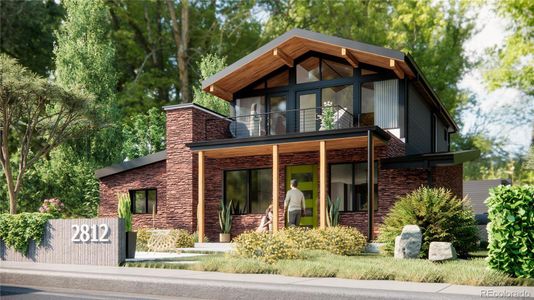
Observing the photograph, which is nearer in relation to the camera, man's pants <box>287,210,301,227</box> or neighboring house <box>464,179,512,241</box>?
man's pants <box>287,210,301,227</box>

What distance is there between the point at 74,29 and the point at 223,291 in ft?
81.2

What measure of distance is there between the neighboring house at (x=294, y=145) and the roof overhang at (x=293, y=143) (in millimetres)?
37

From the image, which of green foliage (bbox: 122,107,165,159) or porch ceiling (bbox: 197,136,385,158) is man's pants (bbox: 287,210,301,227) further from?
green foliage (bbox: 122,107,165,159)

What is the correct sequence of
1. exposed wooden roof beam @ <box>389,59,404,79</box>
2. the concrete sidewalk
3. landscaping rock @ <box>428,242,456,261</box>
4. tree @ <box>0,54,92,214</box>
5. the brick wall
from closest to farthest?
the concrete sidewalk < landscaping rock @ <box>428,242,456,261</box> < tree @ <box>0,54,92,214</box> < exposed wooden roof beam @ <box>389,59,404,79</box> < the brick wall

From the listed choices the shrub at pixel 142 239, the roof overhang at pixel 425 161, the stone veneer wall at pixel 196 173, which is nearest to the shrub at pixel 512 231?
the roof overhang at pixel 425 161

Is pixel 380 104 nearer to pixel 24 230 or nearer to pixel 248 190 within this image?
pixel 248 190

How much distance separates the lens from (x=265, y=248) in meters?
13.8

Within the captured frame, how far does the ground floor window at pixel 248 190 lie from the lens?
2336 centimetres

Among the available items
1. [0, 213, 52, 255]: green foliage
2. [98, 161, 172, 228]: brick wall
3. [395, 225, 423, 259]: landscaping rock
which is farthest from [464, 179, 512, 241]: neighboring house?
[0, 213, 52, 255]: green foliage

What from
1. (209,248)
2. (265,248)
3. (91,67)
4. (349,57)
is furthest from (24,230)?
(91,67)

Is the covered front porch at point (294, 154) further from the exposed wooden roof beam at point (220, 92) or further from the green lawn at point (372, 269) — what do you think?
the green lawn at point (372, 269)

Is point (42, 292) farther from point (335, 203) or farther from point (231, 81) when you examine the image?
point (231, 81)

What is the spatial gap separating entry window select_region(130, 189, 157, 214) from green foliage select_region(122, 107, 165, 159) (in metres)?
6.80

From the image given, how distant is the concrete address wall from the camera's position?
14.0 meters
